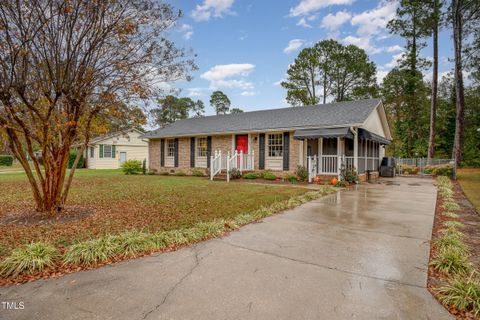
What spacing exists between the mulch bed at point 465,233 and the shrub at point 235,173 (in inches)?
347

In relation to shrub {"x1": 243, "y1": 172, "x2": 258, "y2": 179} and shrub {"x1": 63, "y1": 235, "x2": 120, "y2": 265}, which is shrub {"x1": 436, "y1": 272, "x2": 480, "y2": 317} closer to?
shrub {"x1": 63, "y1": 235, "x2": 120, "y2": 265}

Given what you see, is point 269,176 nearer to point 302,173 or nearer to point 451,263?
point 302,173

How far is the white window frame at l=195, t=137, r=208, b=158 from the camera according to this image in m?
16.9

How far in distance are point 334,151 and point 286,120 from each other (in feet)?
10.4

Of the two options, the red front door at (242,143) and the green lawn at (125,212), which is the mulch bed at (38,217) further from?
the red front door at (242,143)

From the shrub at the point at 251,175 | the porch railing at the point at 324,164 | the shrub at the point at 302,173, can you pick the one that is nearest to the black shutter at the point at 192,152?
the shrub at the point at 251,175

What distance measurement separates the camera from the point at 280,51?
1656 centimetres

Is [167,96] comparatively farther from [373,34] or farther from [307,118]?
[373,34]

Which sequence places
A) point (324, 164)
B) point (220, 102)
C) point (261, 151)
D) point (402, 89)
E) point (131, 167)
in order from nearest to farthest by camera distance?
point (324, 164) < point (261, 151) < point (131, 167) < point (402, 89) < point (220, 102)

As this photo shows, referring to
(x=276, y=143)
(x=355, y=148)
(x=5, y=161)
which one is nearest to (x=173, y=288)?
(x=355, y=148)

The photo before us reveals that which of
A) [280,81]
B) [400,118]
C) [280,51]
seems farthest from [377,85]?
[280,51]

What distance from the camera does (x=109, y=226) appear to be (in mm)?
4781

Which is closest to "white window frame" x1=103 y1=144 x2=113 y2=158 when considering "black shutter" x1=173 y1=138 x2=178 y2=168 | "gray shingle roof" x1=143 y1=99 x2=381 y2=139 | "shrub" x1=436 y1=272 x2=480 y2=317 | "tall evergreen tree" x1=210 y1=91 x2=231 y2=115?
"gray shingle roof" x1=143 y1=99 x2=381 y2=139

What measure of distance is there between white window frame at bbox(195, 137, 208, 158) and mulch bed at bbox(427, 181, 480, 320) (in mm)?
12572
